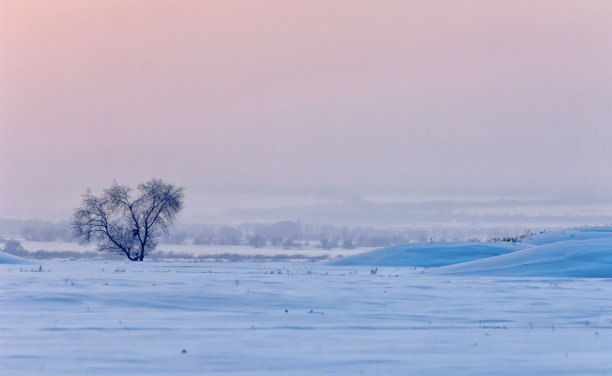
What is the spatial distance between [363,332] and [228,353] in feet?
9.07

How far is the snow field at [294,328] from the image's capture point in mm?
8891

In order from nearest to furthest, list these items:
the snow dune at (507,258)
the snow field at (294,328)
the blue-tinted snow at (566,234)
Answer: the snow field at (294,328) → the snow dune at (507,258) → the blue-tinted snow at (566,234)

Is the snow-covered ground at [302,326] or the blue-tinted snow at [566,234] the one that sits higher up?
the blue-tinted snow at [566,234]

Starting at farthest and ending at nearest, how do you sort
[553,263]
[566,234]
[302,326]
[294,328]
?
[566,234] < [553,263] < [302,326] < [294,328]

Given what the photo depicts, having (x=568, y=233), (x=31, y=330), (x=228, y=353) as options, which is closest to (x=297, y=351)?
(x=228, y=353)

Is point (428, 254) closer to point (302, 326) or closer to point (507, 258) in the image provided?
point (507, 258)

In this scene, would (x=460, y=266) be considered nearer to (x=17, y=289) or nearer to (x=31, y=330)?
(x=17, y=289)

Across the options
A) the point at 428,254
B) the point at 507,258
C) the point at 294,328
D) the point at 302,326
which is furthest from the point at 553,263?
the point at 294,328

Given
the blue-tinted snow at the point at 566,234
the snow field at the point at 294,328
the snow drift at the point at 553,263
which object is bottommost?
the snow field at the point at 294,328

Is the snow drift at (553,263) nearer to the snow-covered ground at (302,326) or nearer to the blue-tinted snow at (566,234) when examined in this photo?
the snow-covered ground at (302,326)

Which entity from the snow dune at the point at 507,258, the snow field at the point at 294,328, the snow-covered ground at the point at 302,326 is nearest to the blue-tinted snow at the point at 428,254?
the snow dune at the point at 507,258

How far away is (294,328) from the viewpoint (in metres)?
12.0

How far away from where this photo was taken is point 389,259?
35.7m

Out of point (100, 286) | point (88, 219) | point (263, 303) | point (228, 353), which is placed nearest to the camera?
point (228, 353)
